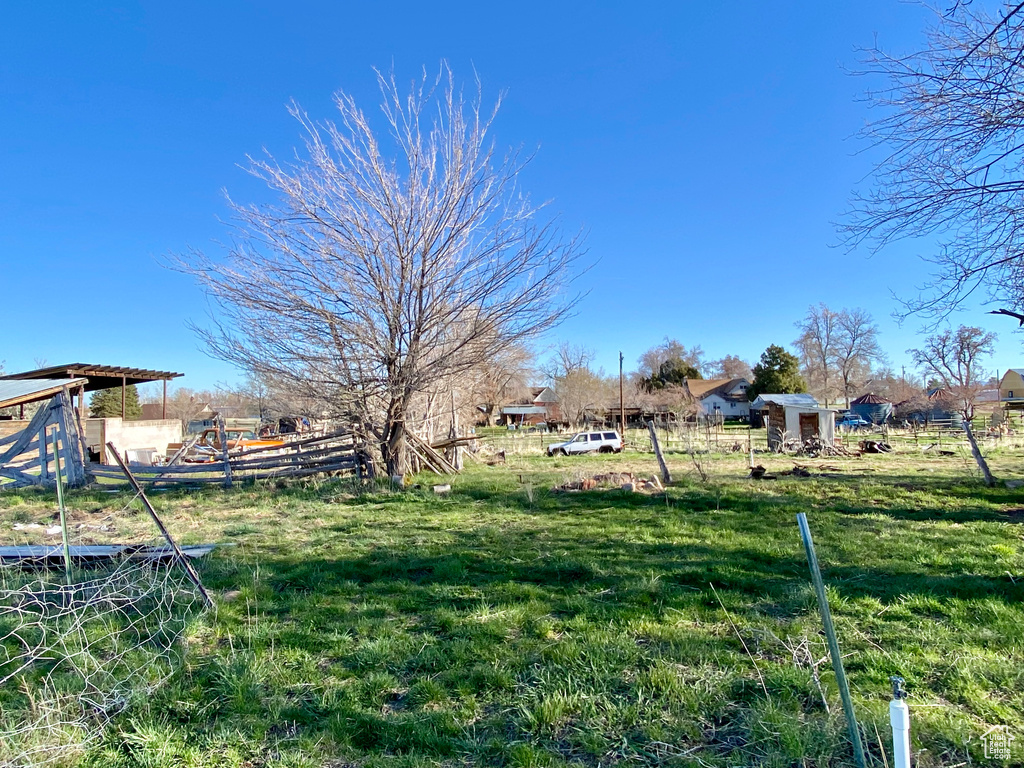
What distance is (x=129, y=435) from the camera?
64.9 ft

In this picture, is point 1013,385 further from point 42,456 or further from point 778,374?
point 42,456

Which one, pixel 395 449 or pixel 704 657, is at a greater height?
pixel 395 449

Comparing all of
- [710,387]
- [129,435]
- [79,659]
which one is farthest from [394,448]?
[710,387]

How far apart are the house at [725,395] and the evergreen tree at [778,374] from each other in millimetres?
7407

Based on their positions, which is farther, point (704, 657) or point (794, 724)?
point (704, 657)

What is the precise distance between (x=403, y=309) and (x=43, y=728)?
8469 mm

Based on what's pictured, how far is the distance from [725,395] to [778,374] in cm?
1159

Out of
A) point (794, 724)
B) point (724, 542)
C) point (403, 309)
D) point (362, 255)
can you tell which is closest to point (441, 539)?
point (724, 542)

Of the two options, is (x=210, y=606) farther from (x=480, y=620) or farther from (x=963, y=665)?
(x=963, y=665)

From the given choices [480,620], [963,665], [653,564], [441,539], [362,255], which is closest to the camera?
[963,665]

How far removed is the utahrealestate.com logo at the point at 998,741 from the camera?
219 centimetres

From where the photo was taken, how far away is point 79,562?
5.41 m

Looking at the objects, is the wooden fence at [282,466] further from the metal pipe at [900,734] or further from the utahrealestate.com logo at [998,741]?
the metal pipe at [900,734]

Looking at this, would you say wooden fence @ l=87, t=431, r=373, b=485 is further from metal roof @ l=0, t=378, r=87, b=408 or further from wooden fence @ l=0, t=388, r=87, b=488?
metal roof @ l=0, t=378, r=87, b=408
